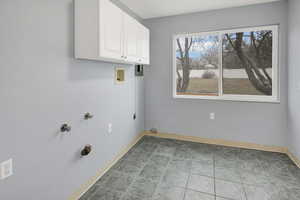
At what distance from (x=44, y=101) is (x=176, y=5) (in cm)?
250

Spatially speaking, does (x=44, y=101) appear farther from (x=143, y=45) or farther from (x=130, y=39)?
(x=143, y=45)

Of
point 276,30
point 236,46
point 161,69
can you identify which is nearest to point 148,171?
point 161,69

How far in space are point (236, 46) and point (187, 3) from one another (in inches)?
45.4

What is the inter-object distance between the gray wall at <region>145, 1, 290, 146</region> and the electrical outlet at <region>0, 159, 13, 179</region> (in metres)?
2.63

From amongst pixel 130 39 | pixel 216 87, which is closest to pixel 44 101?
pixel 130 39

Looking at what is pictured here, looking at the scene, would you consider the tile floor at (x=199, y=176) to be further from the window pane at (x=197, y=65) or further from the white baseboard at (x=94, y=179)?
the window pane at (x=197, y=65)

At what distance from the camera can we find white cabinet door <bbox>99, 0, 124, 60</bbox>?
171cm

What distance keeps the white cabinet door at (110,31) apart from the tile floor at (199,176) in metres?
1.48

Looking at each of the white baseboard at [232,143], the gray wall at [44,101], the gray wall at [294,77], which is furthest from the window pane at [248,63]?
the gray wall at [44,101]

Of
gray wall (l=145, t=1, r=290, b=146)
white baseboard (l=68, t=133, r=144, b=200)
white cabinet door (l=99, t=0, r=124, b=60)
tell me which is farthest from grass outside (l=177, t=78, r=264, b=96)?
white cabinet door (l=99, t=0, r=124, b=60)

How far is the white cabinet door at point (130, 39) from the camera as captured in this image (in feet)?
7.16

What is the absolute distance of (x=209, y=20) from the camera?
311cm

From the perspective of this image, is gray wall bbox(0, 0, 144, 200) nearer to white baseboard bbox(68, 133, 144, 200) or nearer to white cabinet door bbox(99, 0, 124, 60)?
white baseboard bbox(68, 133, 144, 200)

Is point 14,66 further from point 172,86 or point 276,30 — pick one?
point 276,30
